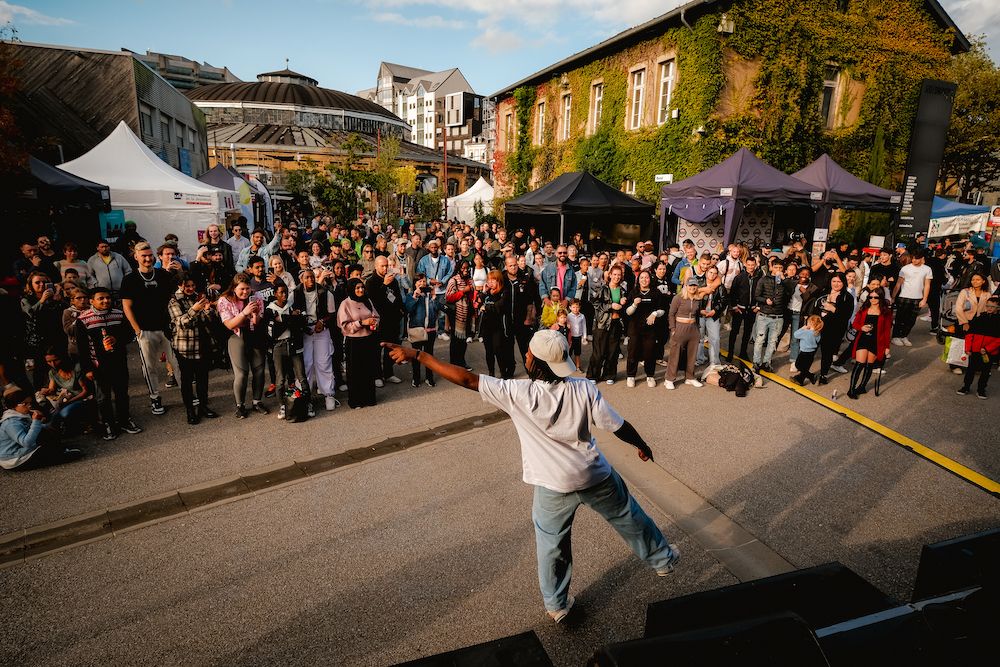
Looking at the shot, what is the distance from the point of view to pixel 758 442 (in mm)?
6152

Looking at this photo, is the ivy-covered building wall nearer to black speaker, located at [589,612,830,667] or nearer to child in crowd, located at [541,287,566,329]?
child in crowd, located at [541,287,566,329]

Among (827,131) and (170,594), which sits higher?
(827,131)

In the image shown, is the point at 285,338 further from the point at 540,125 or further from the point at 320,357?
the point at 540,125

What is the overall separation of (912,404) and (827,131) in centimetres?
1607

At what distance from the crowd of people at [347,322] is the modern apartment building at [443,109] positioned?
82006 millimetres

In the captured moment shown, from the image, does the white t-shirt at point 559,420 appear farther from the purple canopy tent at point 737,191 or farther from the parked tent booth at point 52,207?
the purple canopy tent at point 737,191

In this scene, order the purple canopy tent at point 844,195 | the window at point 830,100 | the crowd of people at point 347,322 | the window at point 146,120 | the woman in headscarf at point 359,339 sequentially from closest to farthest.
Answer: the crowd of people at point 347,322 < the woman in headscarf at point 359,339 < the purple canopy tent at point 844,195 < the window at point 830,100 < the window at point 146,120

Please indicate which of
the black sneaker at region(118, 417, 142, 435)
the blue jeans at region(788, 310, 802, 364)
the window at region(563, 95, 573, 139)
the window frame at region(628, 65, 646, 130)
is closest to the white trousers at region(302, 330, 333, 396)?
the black sneaker at region(118, 417, 142, 435)

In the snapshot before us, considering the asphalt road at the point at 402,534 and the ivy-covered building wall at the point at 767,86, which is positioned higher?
the ivy-covered building wall at the point at 767,86

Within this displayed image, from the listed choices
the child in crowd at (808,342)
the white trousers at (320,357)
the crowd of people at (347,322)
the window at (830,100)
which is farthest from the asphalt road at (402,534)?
the window at (830,100)

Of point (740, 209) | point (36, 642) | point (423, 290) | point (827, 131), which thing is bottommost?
point (36, 642)

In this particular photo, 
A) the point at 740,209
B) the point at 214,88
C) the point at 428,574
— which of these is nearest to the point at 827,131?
the point at 740,209

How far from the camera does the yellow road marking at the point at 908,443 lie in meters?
5.30

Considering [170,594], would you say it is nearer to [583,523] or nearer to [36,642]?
[36,642]
